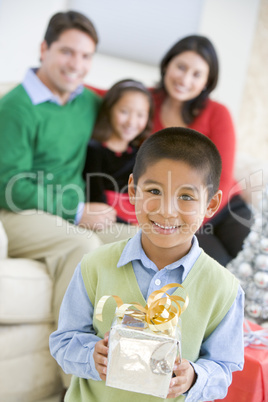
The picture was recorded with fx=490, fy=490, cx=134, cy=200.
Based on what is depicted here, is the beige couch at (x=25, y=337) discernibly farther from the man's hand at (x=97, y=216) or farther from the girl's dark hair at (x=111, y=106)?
the girl's dark hair at (x=111, y=106)

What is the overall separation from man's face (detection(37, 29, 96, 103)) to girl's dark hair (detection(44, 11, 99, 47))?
1cm

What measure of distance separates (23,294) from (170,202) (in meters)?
0.65

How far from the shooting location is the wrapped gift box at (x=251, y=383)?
859 millimetres

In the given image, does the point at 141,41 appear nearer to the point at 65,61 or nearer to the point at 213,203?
the point at 65,61

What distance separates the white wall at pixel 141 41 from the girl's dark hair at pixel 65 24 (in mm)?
865

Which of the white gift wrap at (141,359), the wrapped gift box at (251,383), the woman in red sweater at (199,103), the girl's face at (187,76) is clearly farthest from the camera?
the girl's face at (187,76)

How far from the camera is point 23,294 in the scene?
1179 millimetres

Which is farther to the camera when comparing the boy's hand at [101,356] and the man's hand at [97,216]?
the man's hand at [97,216]

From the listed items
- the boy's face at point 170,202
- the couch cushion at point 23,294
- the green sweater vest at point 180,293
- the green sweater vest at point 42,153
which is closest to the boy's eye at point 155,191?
the boy's face at point 170,202

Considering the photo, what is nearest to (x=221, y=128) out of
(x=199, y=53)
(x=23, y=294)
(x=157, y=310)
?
(x=199, y=53)

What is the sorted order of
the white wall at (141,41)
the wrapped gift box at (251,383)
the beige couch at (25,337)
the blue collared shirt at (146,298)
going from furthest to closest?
the white wall at (141,41) → the beige couch at (25,337) → the wrapped gift box at (251,383) → the blue collared shirt at (146,298)

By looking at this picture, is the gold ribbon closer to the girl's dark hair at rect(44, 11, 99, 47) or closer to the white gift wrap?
the white gift wrap

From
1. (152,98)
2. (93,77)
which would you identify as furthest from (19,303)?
(93,77)

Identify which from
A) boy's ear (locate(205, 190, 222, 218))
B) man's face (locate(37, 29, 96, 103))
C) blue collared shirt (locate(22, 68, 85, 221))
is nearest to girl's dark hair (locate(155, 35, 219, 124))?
man's face (locate(37, 29, 96, 103))
